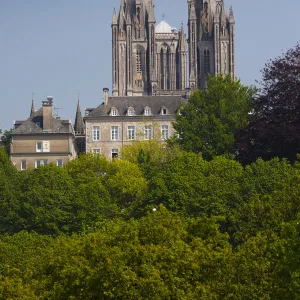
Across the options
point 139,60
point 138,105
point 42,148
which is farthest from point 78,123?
point 42,148

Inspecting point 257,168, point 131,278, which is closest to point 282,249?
point 131,278

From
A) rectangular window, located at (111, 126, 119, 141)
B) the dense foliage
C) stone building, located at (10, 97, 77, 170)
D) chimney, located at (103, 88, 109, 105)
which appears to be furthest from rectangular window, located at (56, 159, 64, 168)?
the dense foliage

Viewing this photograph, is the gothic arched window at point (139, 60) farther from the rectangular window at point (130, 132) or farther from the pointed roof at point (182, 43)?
the rectangular window at point (130, 132)

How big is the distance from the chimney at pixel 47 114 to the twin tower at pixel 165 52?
4080 centimetres

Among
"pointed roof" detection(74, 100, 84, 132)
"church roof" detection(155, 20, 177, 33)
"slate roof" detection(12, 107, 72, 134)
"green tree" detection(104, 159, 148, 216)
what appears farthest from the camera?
"church roof" detection(155, 20, 177, 33)

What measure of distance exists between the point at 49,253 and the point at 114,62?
98427 mm

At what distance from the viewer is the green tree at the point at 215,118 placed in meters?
99.7

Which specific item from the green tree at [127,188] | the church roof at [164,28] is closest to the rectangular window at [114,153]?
the green tree at [127,188]

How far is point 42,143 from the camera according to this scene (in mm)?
119688

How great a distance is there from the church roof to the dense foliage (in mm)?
75598

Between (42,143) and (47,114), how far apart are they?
238 centimetres

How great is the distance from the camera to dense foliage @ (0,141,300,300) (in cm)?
5478

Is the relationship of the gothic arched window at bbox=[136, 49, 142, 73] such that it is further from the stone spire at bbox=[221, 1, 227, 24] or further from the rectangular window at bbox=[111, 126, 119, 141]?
the rectangular window at bbox=[111, 126, 119, 141]

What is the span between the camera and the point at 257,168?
268 ft
